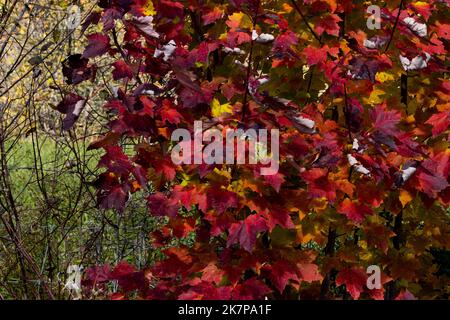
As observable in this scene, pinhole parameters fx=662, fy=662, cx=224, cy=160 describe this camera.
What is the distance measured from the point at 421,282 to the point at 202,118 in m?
1.82

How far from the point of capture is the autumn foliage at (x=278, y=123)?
7.85ft

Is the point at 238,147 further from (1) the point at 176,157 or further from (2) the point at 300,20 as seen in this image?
(2) the point at 300,20

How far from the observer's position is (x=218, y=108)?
2570 millimetres

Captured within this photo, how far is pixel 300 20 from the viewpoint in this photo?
105 inches

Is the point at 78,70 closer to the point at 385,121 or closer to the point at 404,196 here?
the point at 385,121

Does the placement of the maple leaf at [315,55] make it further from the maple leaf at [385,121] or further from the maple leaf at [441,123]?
the maple leaf at [441,123]

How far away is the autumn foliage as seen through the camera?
2393 mm

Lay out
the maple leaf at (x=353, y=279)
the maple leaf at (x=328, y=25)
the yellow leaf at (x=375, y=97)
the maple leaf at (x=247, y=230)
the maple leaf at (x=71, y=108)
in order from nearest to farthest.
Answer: the maple leaf at (x=247, y=230) → the maple leaf at (x=71, y=108) → the maple leaf at (x=328, y=25) → the maple leaf at (x=353, y=279) → the yellow leaf at (x=375, y=97)

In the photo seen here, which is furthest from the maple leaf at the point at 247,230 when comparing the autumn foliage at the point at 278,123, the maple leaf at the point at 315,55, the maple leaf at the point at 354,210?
the maple leaf at the point at 315,55

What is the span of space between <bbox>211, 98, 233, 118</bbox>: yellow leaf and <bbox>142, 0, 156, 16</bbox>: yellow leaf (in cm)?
43

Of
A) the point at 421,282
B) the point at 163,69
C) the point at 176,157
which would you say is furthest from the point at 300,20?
the point at 421,282

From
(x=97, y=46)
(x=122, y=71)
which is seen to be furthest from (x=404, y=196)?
(x=97, y=46)

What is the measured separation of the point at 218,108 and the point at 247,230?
52cm

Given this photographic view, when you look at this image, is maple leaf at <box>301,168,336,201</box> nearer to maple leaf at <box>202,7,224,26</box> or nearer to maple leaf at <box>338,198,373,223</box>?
maple leaf at <box>338,198,373,223</box>
